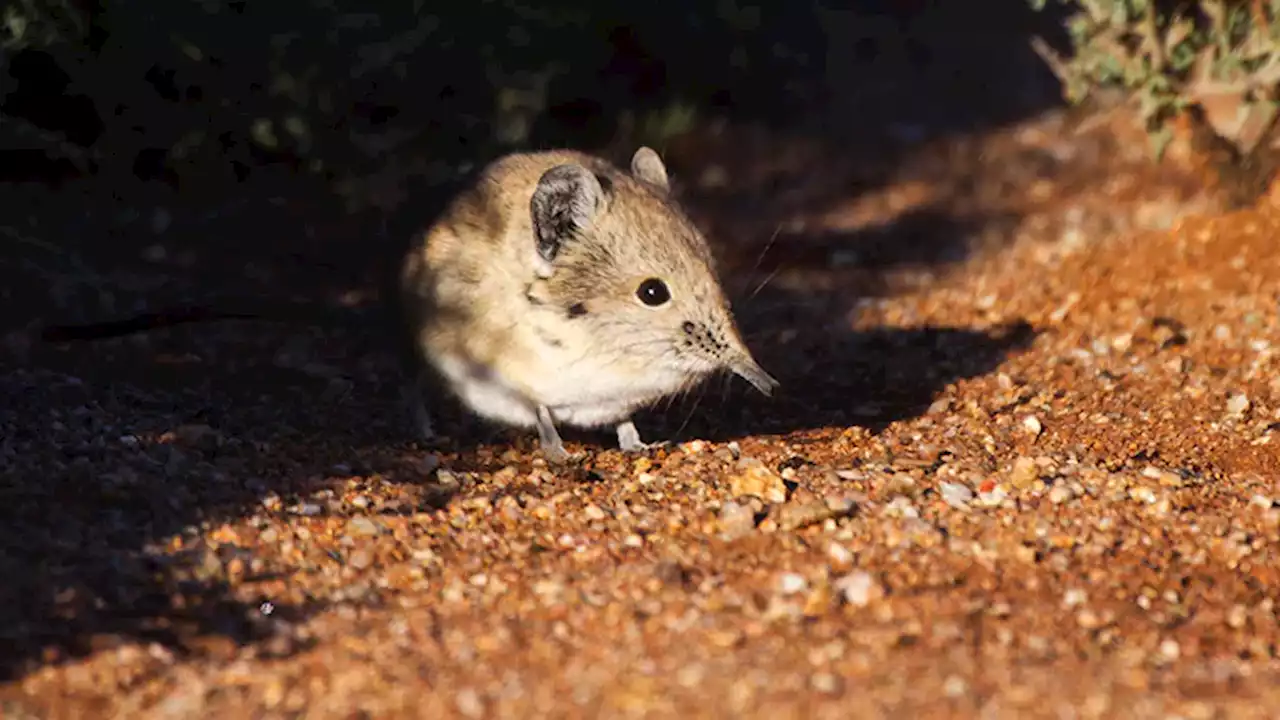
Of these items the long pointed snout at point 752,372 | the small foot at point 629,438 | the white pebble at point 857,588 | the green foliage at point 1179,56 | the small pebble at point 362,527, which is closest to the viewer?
the white pebble at point 857,588

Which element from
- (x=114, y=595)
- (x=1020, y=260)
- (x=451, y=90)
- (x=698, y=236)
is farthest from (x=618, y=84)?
(x=114, y=595)

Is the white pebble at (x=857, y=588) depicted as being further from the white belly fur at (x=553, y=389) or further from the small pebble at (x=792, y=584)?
the white belly fur at (x=553, y=389)

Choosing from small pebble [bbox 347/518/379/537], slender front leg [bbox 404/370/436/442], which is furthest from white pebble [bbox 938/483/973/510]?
slender front leg [bbox 404/370/436/442]

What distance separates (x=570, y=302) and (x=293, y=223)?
3743 millimetres

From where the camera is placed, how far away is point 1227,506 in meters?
5.05

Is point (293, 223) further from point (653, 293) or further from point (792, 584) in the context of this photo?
point (792, 584)

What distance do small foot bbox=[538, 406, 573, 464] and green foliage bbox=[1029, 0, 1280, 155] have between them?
3450 millimetres

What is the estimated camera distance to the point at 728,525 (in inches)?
190

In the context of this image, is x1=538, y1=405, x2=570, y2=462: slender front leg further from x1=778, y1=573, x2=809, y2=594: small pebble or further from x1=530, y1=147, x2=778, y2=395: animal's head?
x1=778, y1=573, x2=809, y2=594: small pebble

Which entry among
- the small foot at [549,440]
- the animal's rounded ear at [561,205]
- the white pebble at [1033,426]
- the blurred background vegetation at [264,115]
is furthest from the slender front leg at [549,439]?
the blurred background vegetation at [264,115]

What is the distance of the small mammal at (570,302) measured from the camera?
5434 millimetres

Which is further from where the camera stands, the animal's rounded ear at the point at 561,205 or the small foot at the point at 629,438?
the small foot at the point at 629,438

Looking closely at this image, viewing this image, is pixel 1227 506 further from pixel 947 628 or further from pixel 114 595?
pixel 114 595

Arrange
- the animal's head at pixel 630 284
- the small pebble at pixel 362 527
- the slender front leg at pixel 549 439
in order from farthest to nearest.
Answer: the slender front leg at pixel 549 439, the animal's head at pixel 630 284, the small pebble at pixel 362 527
